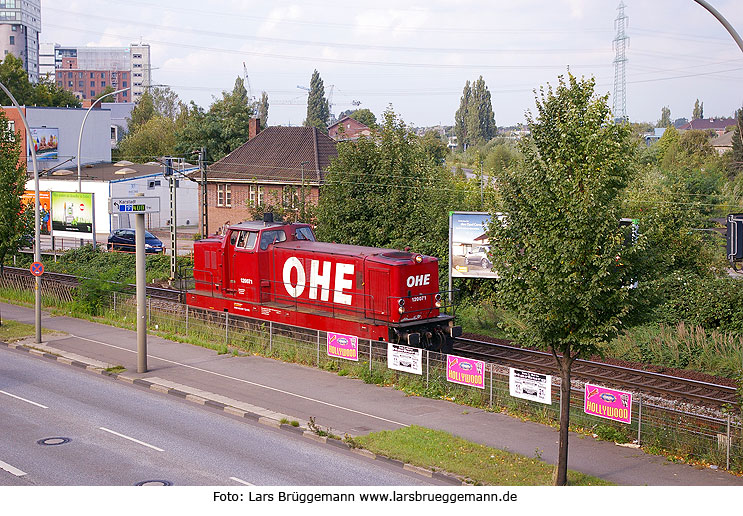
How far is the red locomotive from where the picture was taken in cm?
2370

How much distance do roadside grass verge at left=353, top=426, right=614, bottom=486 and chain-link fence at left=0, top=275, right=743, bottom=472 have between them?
2.69 metres

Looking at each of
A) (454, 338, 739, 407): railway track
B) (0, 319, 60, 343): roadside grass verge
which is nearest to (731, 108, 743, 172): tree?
(454, 338, 739, 407): railway track

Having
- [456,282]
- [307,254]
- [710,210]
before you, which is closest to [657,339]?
[456,282]

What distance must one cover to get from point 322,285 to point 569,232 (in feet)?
43.9

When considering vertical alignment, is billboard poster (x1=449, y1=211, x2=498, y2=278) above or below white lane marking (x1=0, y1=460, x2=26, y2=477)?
above

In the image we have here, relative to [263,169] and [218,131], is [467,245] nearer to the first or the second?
[263,169]

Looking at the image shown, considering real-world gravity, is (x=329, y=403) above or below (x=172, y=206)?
Result: below

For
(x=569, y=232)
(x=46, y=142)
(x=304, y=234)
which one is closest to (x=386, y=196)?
(x=304, y=234)

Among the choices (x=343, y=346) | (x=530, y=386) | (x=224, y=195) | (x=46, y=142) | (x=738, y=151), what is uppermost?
(x=738, y=151)

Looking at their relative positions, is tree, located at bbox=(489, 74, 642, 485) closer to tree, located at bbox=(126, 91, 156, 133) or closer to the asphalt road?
the asphalt road

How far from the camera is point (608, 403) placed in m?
17.0

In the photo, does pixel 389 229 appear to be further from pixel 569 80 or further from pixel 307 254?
pixel 569 80

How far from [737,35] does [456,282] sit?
76.0 feet

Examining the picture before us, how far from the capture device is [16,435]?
1725 cm
